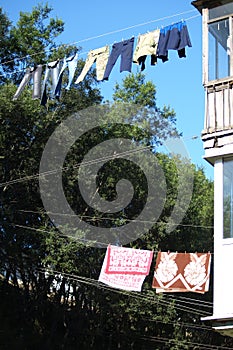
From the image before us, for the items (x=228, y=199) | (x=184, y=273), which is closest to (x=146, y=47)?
(x=228, y=199)

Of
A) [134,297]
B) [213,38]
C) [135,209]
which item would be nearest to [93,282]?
[134,297]

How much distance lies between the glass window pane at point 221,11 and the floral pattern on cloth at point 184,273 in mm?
6604

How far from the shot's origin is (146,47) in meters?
12.8

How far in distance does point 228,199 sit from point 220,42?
9.50ft

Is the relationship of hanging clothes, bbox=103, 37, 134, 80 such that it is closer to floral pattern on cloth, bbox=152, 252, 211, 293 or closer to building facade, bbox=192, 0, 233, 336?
building facade, bbox=192, 0, 233, 336

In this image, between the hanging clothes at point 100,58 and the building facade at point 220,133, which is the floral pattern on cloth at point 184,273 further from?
the building facade at point 220,133

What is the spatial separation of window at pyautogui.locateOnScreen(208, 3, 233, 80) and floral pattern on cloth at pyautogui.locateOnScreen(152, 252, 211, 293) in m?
6.14

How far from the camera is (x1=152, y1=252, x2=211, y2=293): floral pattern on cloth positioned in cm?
1597

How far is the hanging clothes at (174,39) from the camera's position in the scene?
40.5 feet

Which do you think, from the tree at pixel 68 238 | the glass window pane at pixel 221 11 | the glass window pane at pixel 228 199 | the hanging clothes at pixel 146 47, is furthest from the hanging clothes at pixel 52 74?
the tree at pixel 68 238

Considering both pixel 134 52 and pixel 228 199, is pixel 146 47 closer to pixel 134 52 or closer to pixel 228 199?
pixel 134 52

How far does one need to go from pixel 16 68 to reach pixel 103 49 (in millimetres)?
11293

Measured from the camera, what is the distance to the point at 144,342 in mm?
26016

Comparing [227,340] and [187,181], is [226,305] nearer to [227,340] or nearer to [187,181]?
[187,181]
